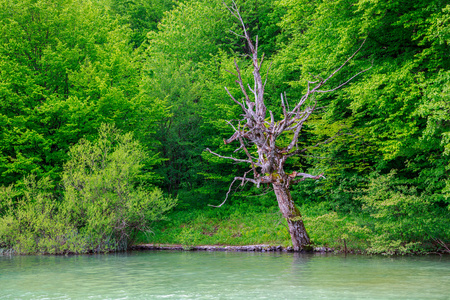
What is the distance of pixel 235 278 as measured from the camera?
1041cm

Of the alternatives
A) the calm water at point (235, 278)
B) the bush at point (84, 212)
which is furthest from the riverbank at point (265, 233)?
the bush at point (84, 212)

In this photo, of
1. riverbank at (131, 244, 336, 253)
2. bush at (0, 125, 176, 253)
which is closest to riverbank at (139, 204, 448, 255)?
riverbank at (131, 244, 336, 253)

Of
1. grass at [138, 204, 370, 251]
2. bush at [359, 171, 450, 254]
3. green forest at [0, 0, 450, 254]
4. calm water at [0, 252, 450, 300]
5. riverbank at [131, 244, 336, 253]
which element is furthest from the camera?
riverbank at [131, 244, 336, 253]

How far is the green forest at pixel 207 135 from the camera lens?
15.1m

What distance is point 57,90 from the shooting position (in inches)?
931

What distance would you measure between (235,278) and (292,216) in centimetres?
639

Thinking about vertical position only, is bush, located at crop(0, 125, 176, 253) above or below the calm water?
above

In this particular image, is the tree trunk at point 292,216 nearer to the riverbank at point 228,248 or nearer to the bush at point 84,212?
the riverbank at point 228,248

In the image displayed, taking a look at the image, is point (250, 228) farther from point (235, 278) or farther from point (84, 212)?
point (235, 278)

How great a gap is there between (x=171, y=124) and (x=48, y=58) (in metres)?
7.82

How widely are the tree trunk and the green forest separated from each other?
51cm

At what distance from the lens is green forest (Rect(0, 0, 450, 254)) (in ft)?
49.6

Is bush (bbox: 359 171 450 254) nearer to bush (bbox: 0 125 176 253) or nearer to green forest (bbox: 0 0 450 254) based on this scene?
green forest (bbox: 0 0 450 254)

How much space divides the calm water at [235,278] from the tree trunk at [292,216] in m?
1.46
